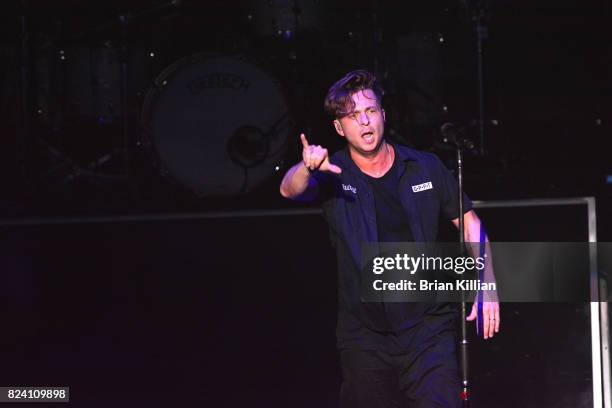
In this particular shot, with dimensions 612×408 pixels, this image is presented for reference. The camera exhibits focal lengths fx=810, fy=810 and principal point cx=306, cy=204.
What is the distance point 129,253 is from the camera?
5.54m

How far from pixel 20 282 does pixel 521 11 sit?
632cm

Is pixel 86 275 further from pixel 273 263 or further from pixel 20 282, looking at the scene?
pixel 273 263

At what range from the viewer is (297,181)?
137 inches

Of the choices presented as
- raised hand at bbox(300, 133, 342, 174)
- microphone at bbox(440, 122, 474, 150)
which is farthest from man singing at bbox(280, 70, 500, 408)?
raised hand at bbox(300, 133, 342, 174)

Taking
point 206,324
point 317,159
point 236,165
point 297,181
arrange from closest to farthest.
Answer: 1. point 317,159
2. point 297,181
3. point 206,324
4. point 236,165

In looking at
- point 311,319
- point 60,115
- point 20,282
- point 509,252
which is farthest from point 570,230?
point 60,115

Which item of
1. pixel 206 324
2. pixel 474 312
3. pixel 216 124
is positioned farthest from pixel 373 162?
pixel 216 124

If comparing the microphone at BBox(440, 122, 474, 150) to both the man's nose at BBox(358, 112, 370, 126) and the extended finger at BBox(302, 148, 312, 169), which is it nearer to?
the man's nose at BBox(358, 112, 370, 126)

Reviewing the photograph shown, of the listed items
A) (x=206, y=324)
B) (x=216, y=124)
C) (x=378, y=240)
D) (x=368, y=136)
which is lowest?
(x=206, y=324)

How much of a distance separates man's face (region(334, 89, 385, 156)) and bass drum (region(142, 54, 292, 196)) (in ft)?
12.1

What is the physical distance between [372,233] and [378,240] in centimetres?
5

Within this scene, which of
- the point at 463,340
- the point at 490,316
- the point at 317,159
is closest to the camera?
the point at 317,159

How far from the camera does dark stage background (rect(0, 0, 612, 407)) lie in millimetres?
5000

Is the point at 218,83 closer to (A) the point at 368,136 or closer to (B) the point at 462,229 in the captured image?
(A) the point at 368,136
